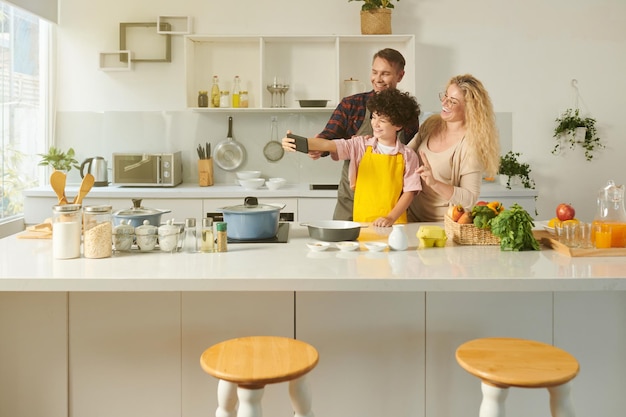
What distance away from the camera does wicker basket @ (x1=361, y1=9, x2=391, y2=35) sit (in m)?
5.11

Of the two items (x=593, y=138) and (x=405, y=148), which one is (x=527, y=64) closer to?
(x=593, y=138)

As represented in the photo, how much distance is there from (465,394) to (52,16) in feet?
13.9

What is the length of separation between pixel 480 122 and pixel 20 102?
10.9 feet

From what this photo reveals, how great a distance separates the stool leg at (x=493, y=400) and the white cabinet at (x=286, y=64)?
359 centimetres

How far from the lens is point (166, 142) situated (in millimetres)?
5512

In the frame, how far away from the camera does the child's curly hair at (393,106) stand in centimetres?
323

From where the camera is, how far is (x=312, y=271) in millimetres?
2307

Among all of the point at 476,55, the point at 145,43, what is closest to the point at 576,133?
the point at 476,55

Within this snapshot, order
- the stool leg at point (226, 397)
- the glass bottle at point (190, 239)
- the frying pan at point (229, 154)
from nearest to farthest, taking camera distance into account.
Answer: the stool leg at point (226, 397), the glass bottle at point (190, 239), the frying pan at point (229, 154)

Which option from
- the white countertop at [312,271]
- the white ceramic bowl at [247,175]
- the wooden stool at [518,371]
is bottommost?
the wooden stool at [518,371]

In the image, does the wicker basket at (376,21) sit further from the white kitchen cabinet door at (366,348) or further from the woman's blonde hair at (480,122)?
the white kitchen cabinet door at (366,348)

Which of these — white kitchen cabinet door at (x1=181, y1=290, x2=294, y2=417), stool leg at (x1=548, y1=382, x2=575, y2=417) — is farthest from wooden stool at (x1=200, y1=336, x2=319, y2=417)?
stool leg at (x1=548, y1=382, x2=575, y2=417)

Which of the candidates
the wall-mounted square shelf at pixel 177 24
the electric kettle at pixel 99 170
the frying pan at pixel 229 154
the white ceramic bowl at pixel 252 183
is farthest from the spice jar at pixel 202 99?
the electric kettle at pixel 99 170

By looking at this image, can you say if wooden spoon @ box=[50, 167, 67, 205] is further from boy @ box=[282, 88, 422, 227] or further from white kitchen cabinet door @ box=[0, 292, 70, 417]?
boy @ box=[282, 88, 422, 227]
